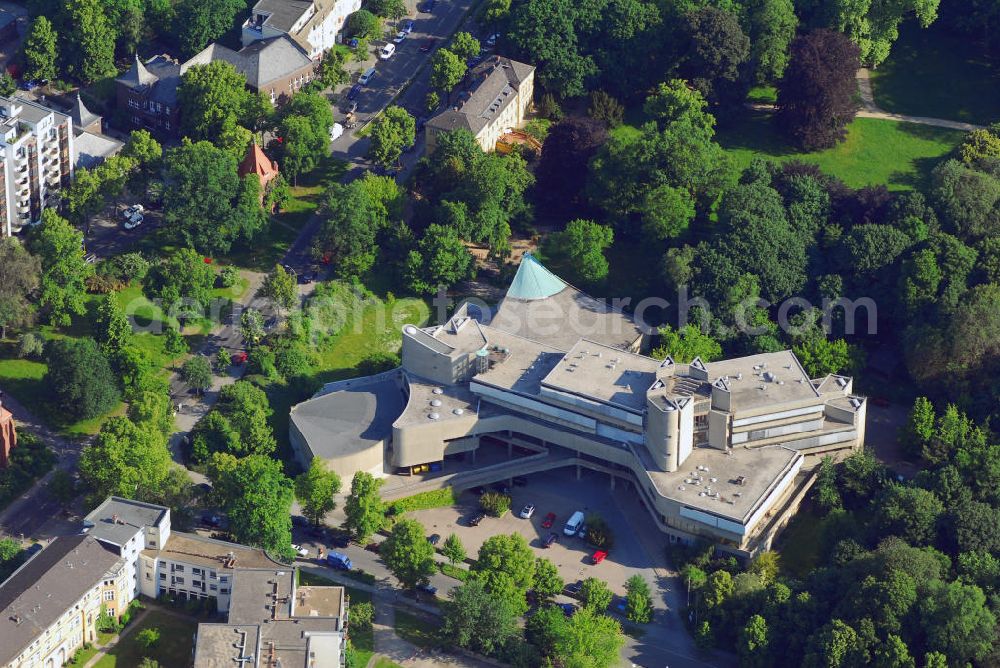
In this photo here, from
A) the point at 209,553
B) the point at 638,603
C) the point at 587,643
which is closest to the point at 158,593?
the point at 209,553

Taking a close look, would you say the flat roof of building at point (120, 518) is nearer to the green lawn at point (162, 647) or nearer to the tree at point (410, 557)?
the green lawn at point (162, 647)

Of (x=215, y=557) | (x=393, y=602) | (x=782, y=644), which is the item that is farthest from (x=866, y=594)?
(x=215, y=557)

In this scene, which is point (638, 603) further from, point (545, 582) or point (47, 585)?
point (47, 585)

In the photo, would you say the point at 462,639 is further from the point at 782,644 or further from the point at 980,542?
the point at 980,542

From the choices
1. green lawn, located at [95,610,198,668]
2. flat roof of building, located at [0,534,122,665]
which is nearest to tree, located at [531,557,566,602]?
green lawn, located at [95,610,198,668]

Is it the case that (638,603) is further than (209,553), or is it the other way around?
(638,603)

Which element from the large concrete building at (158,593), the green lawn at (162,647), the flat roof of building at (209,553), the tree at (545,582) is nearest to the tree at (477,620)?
the tree at (545,582)

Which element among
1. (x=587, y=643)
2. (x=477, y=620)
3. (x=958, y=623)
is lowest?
(x=587, y=643)
